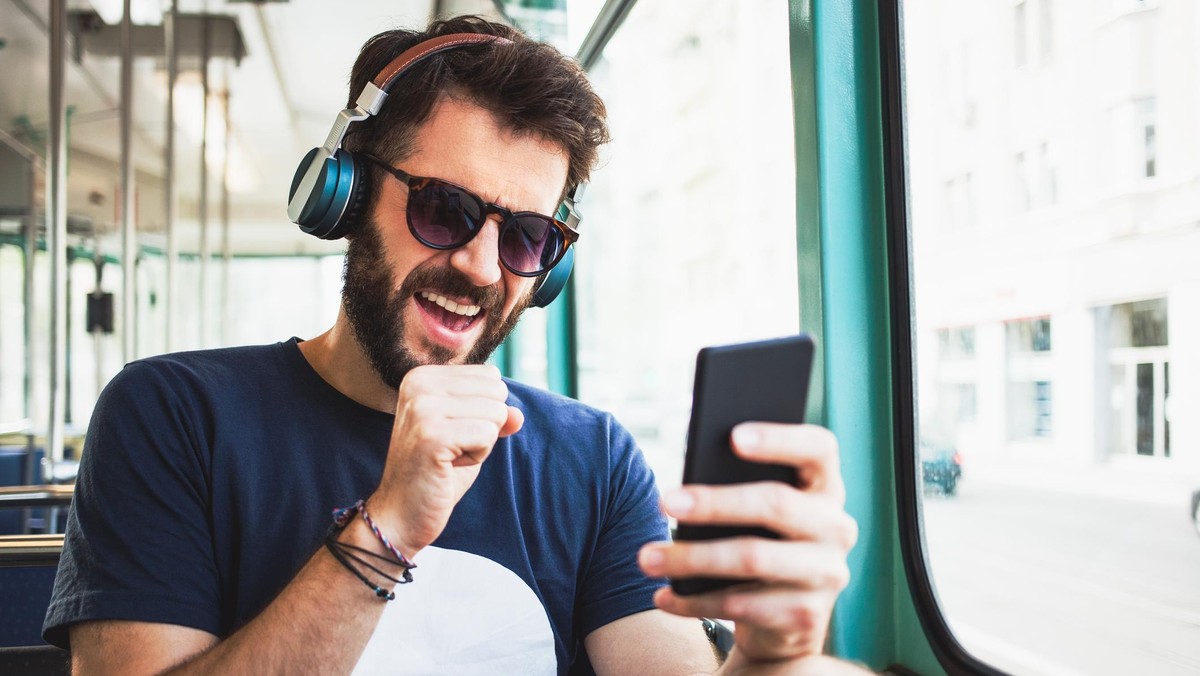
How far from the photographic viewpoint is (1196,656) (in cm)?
115

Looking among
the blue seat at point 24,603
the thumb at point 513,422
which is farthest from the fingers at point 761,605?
the blue seat at point 24,603

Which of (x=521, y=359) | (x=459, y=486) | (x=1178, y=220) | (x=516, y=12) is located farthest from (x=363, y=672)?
(x=521, y=359)

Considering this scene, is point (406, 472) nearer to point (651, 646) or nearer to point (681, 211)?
point (651, 646)

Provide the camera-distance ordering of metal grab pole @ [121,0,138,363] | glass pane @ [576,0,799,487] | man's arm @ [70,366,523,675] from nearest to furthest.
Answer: man's arm @ [70,366,523,675] → glass pane @ [576,0,799,487] → metal grab pole @ [121,0,138,363]

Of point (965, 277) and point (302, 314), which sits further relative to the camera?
point (302, 314)

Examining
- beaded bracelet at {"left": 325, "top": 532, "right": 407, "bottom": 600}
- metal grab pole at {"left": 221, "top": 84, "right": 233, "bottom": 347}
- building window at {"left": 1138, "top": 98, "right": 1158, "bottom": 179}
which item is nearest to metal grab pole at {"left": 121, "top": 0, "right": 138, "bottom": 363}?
metal grab pole at {"left": 221, "top": 84, "right": 233, "bottom": 347}

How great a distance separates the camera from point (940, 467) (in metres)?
1.63

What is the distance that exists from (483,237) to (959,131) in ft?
3.00

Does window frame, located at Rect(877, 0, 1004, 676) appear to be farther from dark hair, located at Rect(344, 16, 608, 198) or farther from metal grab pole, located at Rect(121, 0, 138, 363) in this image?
metal grab pole, located at Rect(121, 0, 138, 363)

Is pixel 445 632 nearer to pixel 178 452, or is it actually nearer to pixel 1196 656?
pixel 178 452

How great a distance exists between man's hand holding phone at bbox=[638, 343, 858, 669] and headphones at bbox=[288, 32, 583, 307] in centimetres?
95

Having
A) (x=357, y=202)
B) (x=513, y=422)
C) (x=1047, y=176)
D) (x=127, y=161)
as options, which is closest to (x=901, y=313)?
(x=1047, y=176)

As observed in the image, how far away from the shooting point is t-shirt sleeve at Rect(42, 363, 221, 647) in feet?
3.63

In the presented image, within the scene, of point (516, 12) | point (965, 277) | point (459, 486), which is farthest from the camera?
point (516, 12)
